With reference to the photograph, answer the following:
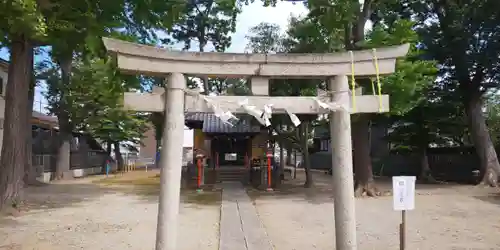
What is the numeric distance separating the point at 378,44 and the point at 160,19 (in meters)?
7.42

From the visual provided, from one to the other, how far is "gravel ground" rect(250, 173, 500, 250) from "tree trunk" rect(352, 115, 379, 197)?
3.41 ft

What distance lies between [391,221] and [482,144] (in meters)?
12.1

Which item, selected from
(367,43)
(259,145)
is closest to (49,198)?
(367,43)

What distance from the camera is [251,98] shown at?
616 cm

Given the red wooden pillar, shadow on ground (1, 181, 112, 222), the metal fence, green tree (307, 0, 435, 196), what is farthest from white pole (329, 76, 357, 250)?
the metal fence

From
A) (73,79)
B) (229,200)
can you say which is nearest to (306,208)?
(229,200)

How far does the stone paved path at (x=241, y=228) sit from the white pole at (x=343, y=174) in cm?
285

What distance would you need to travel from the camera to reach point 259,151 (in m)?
28.6

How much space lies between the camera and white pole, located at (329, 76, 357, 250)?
6.15 m

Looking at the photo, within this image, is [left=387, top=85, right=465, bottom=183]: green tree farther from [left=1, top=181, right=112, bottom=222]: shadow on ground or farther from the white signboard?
[left=1, top=181, right=112, bottom=222]: shadow on ground

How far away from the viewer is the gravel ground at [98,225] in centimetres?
915

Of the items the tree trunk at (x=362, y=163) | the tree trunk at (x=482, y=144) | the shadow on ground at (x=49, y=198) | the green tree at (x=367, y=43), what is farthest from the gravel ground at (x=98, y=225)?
the tree trunk at (x=482, y=144)

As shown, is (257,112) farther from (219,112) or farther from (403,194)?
(403,194)

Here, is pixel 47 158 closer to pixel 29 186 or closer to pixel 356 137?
pixel 29 186
